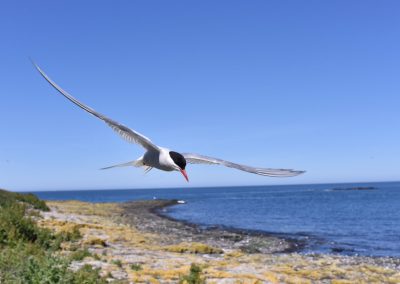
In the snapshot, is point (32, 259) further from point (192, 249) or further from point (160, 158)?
point (192, 249)

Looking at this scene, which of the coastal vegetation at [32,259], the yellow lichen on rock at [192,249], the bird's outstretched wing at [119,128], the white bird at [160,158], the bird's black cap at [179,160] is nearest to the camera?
the bird's outstretched wing at [119,128]

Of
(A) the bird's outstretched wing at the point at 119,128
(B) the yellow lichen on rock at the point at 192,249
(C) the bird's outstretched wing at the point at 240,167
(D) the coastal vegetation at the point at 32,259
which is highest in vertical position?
(A) the bird's outstretched wing at the point at 119,128

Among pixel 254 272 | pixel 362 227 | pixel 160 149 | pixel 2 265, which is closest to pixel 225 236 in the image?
pixel 362 227

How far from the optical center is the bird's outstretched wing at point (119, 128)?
4.82 metres

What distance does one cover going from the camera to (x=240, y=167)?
19.0 feet

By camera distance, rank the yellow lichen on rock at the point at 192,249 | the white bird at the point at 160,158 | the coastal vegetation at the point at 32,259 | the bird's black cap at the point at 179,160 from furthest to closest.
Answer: the yellow lichen on rock at the point at 192,249 < the coastal vegetation at the point at 32,259 < the bird's black cap at the point at 179,160 < the white bird at the point at 160,158

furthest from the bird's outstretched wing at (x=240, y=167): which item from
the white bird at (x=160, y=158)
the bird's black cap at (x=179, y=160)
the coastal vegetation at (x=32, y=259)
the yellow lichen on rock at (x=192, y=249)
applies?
the yellow lichen on rock at (x=192, y=249)

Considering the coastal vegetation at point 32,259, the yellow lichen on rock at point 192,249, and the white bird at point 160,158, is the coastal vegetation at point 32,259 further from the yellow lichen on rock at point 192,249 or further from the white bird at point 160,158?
the yellow lichen on rock at point 192,249

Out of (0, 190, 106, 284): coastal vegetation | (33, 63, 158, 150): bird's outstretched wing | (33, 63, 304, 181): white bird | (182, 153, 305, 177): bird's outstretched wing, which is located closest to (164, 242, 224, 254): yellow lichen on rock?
(0, 190, 106, 284): coastal vegetation

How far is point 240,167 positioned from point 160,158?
98 cm

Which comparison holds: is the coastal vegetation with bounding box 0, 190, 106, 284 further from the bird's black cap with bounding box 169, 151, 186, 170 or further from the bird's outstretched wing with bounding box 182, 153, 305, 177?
the bird's black cap with bounding box 169, 151, 186, 170

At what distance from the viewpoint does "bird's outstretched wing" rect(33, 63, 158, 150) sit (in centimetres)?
482

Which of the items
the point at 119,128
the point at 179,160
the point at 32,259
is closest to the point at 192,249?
the point at 32,259

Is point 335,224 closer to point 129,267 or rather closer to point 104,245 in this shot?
point 104,245
